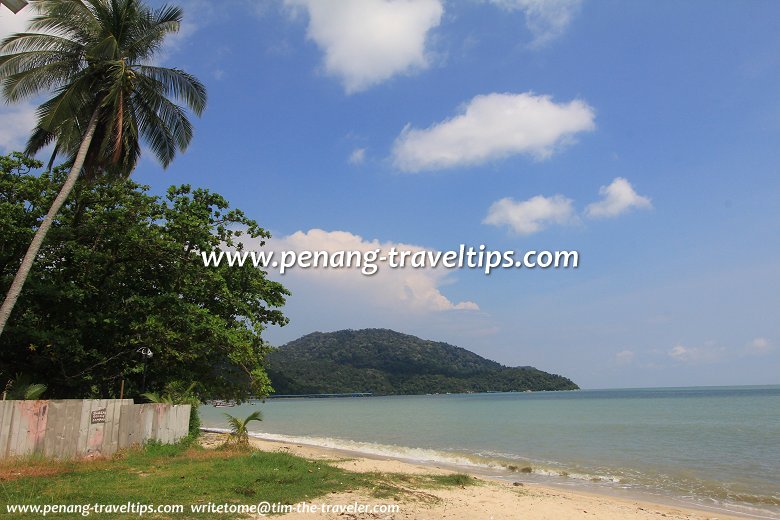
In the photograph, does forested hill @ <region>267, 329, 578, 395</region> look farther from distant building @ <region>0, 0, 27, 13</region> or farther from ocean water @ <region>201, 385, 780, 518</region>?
distant building @ <region>0, 0, 27, 13</region>

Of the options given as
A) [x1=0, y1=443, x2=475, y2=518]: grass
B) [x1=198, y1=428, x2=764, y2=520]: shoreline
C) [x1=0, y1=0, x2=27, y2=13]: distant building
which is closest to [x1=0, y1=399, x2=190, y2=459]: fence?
[x1=0, y1=443, x2=475, y2=518]: grass

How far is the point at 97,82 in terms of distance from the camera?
14766mm

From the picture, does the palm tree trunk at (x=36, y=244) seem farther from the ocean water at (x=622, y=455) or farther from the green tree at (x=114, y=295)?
the ocean water at (x=622, y=455)

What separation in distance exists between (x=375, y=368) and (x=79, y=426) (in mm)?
164191

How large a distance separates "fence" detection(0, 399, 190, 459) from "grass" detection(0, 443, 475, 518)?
368 mm

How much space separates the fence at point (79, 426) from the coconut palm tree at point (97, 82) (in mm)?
3638

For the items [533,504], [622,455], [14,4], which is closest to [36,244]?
[14,4]

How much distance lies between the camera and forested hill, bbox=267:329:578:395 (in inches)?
6019

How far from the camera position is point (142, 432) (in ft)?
44.7

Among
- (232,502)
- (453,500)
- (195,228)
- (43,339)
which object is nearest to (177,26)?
(195,228)

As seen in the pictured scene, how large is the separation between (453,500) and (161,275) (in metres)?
12.3

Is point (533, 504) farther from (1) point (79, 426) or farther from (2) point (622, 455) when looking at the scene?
(2) point (622, 455)

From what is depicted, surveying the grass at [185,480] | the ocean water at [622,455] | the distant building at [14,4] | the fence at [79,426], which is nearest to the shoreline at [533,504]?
the grass at [185,480]

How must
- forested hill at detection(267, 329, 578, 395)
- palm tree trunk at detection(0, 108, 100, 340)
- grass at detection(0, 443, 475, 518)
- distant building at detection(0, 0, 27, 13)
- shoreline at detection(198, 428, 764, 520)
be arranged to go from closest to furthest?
1. distant building at detection(0, 0, 27, 13)
2. grass at detection(0, 443, 475, 518)
3. shoreline at detection(198, 428, 764, 520)
4. palm tree trunk at detection(0, 108, 100, 340)
5. forested hill at detection(267, 329, 578, 395)
